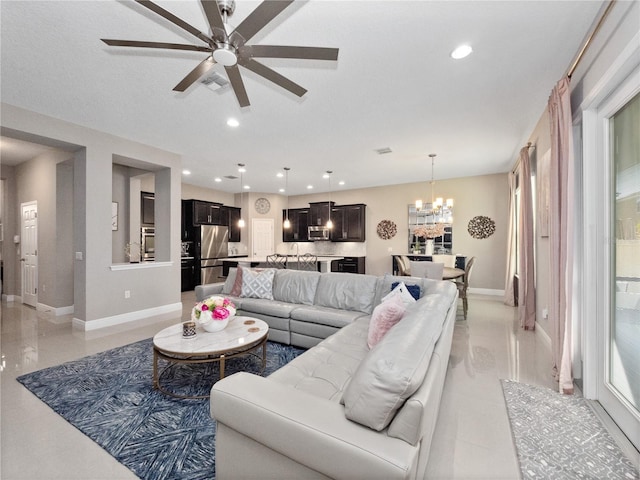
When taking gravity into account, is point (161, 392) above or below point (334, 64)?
below

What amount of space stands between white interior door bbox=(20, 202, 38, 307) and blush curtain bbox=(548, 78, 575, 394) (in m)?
8.09

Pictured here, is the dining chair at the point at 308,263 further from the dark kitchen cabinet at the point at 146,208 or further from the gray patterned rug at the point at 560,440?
the gray patterned rug at the point at 560,440

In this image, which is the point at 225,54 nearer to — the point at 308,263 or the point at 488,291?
the point at 308,263

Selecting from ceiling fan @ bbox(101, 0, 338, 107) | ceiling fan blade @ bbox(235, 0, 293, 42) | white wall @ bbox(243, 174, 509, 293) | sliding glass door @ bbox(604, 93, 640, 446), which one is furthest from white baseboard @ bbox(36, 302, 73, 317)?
sliding glass door @ bbox(604, 93, 640, 446)

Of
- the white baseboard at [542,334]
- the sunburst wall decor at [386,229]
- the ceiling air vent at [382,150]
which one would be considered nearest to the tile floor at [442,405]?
the white baseboard at [542,334]

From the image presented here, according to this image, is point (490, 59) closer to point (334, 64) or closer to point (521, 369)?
point (334, 64)

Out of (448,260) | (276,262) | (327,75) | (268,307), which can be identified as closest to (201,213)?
(276,262)

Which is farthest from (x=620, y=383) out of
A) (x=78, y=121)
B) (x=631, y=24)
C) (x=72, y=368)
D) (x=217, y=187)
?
(x=217, y=187)

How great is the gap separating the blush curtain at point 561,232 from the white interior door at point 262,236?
7759 millimetres

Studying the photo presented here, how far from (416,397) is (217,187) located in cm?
840

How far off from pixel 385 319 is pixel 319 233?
6786 millimetres

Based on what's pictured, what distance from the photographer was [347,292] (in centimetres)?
360

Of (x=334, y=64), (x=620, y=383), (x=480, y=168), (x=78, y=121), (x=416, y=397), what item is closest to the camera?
(x=416, y=397)

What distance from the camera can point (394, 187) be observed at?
804cm
